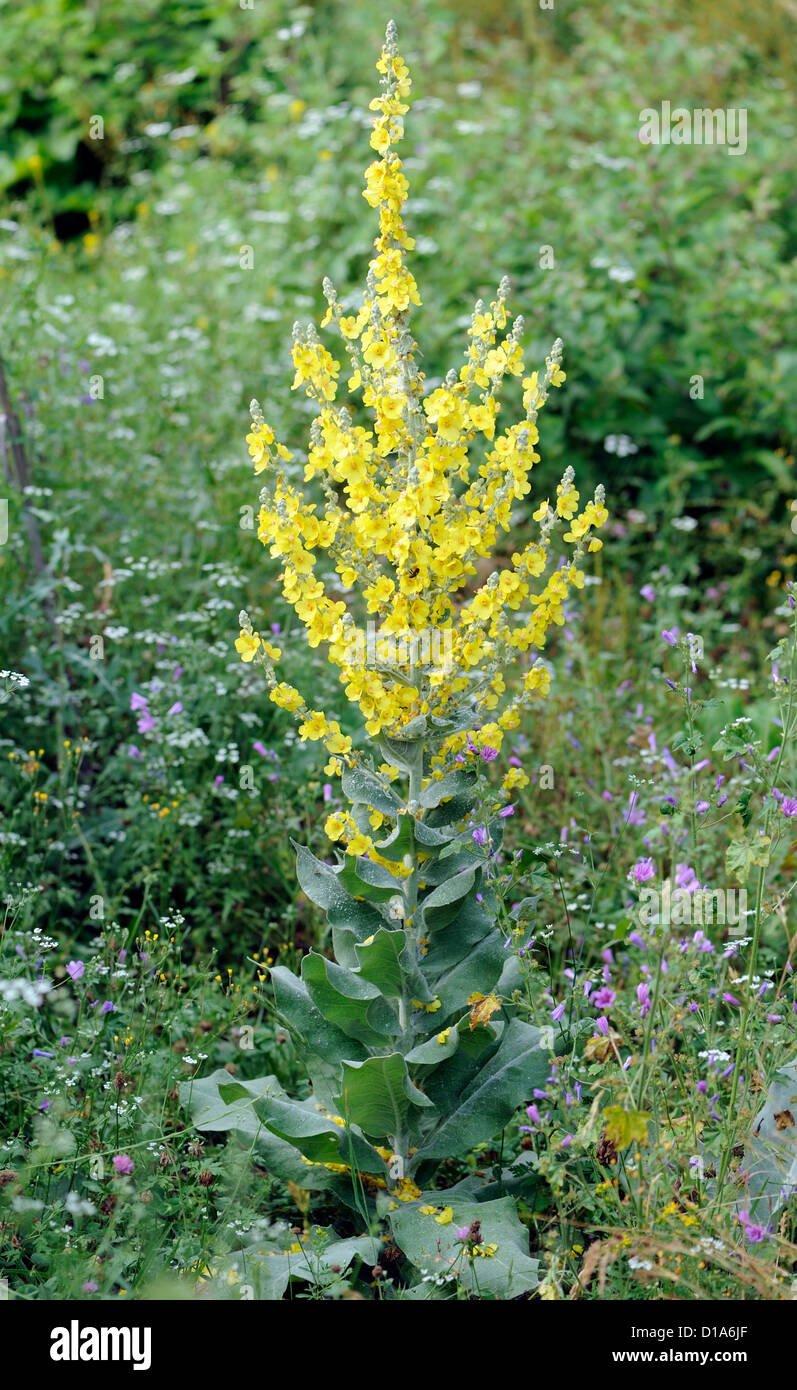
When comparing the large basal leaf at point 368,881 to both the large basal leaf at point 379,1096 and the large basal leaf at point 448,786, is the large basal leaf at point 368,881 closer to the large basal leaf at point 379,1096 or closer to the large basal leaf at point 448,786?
the large basal leaf at point 448,786

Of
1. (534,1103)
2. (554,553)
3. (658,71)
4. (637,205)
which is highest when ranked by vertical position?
(658,71)

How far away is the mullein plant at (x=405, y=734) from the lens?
2135 millimetres

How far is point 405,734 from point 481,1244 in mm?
823

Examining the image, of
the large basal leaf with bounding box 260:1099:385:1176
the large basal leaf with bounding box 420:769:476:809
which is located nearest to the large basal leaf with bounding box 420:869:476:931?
the large basal leaf with bounding box 420:769:476:809

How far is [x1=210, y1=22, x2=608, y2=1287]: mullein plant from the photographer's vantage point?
213cm

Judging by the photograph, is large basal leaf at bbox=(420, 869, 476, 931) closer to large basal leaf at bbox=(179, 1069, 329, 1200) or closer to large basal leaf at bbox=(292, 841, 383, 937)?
large basal leaf at bbox=(292, 841, 383, 937)

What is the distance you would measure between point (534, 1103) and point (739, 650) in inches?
94.7

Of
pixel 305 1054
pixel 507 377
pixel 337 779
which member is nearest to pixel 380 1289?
pixel 305 1054

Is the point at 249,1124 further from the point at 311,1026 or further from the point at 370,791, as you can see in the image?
the point at 370,791

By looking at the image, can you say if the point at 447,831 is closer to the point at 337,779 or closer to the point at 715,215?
the point at 337,779

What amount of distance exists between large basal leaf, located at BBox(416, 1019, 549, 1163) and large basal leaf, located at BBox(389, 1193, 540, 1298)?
10 cm

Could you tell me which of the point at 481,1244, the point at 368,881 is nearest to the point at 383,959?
the point at 368,881

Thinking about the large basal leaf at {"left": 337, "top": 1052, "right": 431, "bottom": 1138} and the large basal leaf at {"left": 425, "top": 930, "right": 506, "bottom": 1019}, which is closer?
the large basal leaf at {"left": 337, "top": 1052, "right": 431, "bottom": 1138}

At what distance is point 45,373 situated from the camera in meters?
4.51
